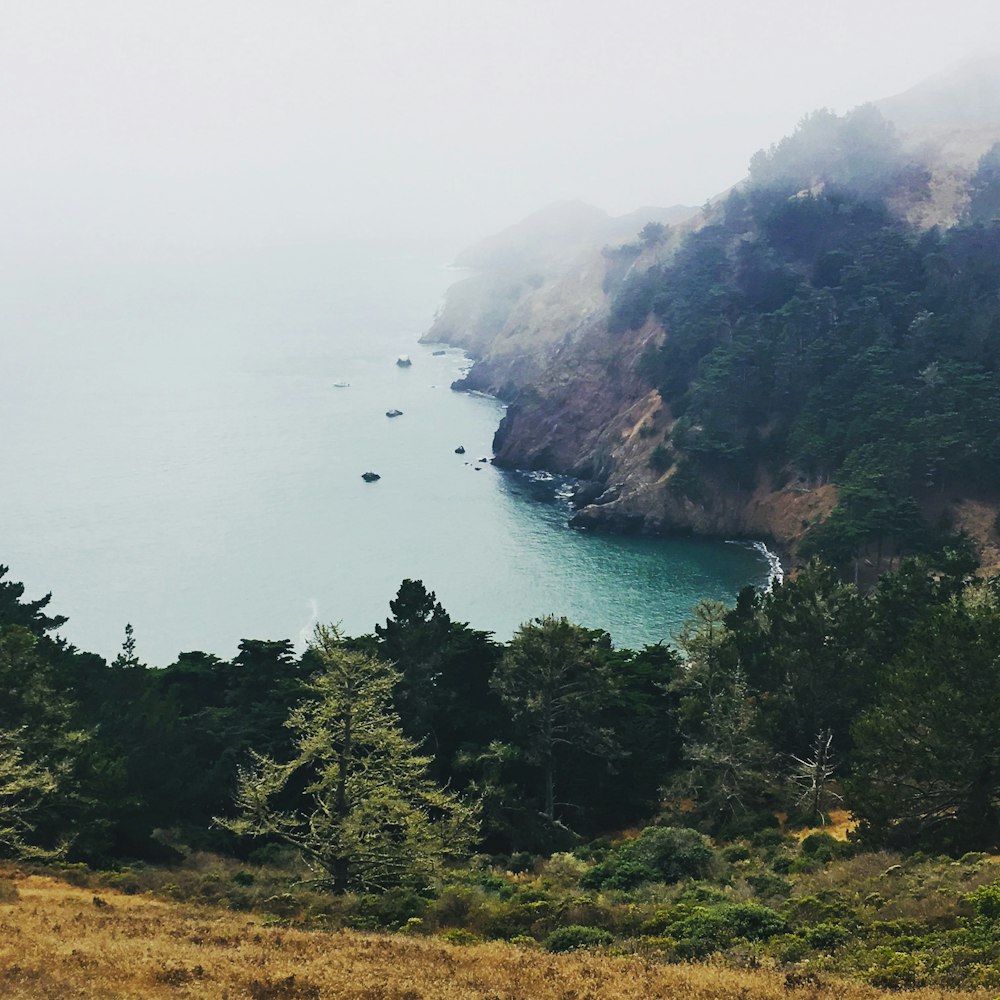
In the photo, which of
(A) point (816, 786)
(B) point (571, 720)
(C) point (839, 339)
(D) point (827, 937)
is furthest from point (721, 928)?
(C) point (839, 339)

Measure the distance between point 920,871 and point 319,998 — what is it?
20.2 m

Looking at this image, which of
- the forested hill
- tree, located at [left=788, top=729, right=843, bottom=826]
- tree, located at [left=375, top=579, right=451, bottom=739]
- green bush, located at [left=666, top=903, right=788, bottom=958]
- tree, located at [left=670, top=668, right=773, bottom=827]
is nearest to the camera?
green bush, located at [left=666, top=903, right=788, bottom=958]

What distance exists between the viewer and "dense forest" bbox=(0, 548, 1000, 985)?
31.9 meters

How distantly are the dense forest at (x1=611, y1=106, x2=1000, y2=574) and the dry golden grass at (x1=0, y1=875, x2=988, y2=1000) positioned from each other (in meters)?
85.2

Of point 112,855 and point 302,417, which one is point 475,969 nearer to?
point 112,855

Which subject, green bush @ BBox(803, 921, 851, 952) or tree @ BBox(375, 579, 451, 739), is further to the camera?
tree @ BBox(375, 579, 451, 739)

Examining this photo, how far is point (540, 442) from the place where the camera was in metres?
160

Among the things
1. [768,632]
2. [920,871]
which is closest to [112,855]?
[920,871]

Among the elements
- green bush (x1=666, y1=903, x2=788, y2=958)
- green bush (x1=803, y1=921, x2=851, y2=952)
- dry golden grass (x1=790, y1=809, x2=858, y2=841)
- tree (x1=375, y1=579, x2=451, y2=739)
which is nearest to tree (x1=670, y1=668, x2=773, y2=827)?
dry golden grass (x1=790, y1=809, x2=858, y2=841)

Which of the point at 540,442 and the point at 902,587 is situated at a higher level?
the point at 540,442

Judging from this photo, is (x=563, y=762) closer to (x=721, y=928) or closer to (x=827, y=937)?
(x=721, y=928)

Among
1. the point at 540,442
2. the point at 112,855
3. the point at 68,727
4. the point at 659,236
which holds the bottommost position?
the point at 112,855

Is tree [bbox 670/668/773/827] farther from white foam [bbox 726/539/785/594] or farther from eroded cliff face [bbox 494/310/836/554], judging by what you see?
eroded cliff face [bbox 494/310/836/554]

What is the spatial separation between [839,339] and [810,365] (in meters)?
6.14
